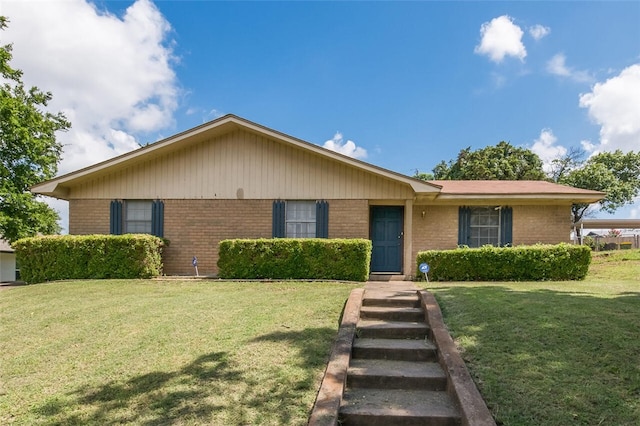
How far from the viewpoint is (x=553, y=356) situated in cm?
413

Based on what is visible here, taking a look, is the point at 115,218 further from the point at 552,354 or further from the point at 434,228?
the point at 552,354

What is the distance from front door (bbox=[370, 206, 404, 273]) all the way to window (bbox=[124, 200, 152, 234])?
22.5ft

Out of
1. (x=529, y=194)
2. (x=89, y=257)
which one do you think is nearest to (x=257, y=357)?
(x=89, y=257)

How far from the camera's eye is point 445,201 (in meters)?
12.4

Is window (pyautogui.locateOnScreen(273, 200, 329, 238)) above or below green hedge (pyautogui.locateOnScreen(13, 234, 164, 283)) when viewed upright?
above

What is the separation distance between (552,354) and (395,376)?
1647 millimetres

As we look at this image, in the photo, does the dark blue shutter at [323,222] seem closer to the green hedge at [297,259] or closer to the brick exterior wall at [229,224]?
the brick exterior wall at [229,224]

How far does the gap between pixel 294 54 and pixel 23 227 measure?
17458mm

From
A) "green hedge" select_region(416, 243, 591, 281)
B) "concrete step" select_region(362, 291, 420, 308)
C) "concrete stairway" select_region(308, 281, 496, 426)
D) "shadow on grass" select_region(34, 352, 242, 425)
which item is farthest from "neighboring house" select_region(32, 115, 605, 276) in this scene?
"shadow on grass" select_region(34, 352, 242, 425)

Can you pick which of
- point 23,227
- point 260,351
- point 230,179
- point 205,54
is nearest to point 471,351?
point 260,351

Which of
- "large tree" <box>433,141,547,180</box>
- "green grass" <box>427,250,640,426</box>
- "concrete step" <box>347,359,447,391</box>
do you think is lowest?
"concrete step" <box>347,359,447,391</box>

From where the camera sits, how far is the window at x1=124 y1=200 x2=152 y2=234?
12234 millimetres

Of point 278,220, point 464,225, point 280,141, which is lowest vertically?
point 464,225

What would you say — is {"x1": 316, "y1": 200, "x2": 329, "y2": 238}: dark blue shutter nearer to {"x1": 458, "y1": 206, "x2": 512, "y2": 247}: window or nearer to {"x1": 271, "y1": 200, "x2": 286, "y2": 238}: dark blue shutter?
{"x1": 271, "y1": 200, "x2": 286, "y2": 238}: dark blue shutter
